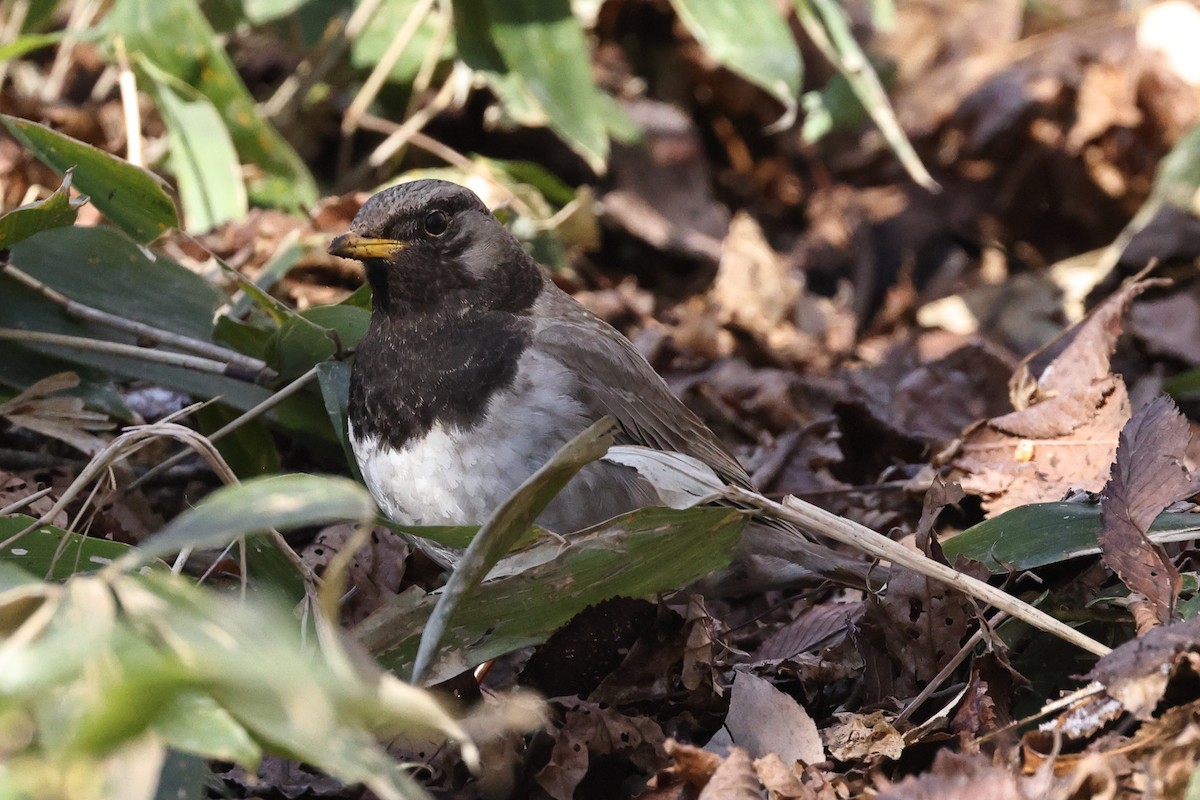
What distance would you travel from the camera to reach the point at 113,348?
3.82 m

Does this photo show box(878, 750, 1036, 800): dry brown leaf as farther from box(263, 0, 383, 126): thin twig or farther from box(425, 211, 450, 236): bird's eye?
box(263, 0, 383, 126): thin twig

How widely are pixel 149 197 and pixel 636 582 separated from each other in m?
1.95

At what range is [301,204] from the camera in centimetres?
506

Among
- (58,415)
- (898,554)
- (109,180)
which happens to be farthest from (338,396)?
(898,554)

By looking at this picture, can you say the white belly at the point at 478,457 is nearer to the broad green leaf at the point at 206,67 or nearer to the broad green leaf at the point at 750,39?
the broad green leaf at the point at 206,67

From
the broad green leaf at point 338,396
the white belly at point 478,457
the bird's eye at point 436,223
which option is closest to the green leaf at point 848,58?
the bird's eye at point 436,223

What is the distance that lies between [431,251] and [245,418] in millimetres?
721

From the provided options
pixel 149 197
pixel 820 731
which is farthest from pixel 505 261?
pixel 820 731

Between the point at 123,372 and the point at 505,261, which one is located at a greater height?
the point at 505,261

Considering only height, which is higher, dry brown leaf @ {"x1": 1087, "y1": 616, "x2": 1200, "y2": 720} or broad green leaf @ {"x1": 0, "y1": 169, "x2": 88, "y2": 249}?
broad green leaf @ {"x1": 0, "y1": 169, "x2": 88, "y2": 249}

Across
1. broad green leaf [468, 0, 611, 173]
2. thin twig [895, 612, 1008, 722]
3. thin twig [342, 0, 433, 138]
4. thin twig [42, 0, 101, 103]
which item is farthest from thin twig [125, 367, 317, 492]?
thin twig [42, 0, 101, 103]

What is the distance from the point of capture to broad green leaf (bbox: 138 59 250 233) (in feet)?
15.8

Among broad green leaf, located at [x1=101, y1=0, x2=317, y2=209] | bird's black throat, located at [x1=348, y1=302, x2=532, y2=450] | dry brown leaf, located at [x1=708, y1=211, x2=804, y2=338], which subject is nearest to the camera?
bird's black throat, located at [x1=348, y1=302, x2=532, y2=450]

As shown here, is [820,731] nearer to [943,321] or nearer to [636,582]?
[636,582]
